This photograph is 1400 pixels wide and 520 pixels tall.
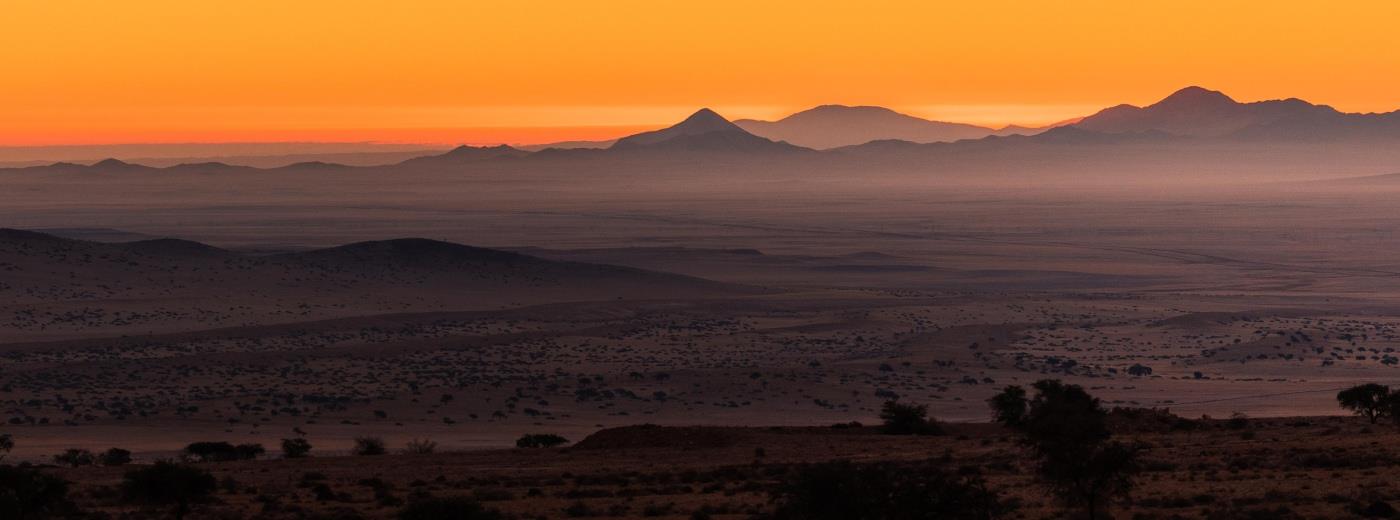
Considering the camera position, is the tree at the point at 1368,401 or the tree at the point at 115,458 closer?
the tree at the point at 115,458

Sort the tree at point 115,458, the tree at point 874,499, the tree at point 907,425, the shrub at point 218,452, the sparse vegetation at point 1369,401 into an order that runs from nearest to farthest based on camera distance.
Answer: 1. the tree at point 874,499
2. the tree at point 115,458
3. the shrub at point 218,452
4. the tree at point 907,425
5. the sparse vegetation at point 1369,401

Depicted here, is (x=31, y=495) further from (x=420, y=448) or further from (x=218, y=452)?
(x=420, y=448)

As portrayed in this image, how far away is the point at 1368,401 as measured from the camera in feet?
107

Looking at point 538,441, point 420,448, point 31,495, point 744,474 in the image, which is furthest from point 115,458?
point 31,495

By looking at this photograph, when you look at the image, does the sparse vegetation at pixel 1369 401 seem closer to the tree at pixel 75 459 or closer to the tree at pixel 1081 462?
the tree at pixel 1081 462

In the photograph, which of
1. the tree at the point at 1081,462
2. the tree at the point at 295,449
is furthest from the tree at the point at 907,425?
the tree at the point at 1081,462

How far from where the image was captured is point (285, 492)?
2236cm

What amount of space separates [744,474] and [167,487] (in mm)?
7518

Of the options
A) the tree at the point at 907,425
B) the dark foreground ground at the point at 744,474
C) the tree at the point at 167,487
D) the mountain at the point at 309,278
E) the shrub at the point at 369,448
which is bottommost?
the mountain at the point at 309,278

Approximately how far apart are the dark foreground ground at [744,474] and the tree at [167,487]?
11.1 inches

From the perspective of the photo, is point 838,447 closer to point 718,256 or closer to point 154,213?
point 718,256

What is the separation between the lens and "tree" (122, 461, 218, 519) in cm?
1980

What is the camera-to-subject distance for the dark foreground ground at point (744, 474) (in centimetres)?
2002

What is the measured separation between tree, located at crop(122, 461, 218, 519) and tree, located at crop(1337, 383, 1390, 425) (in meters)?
20.7
